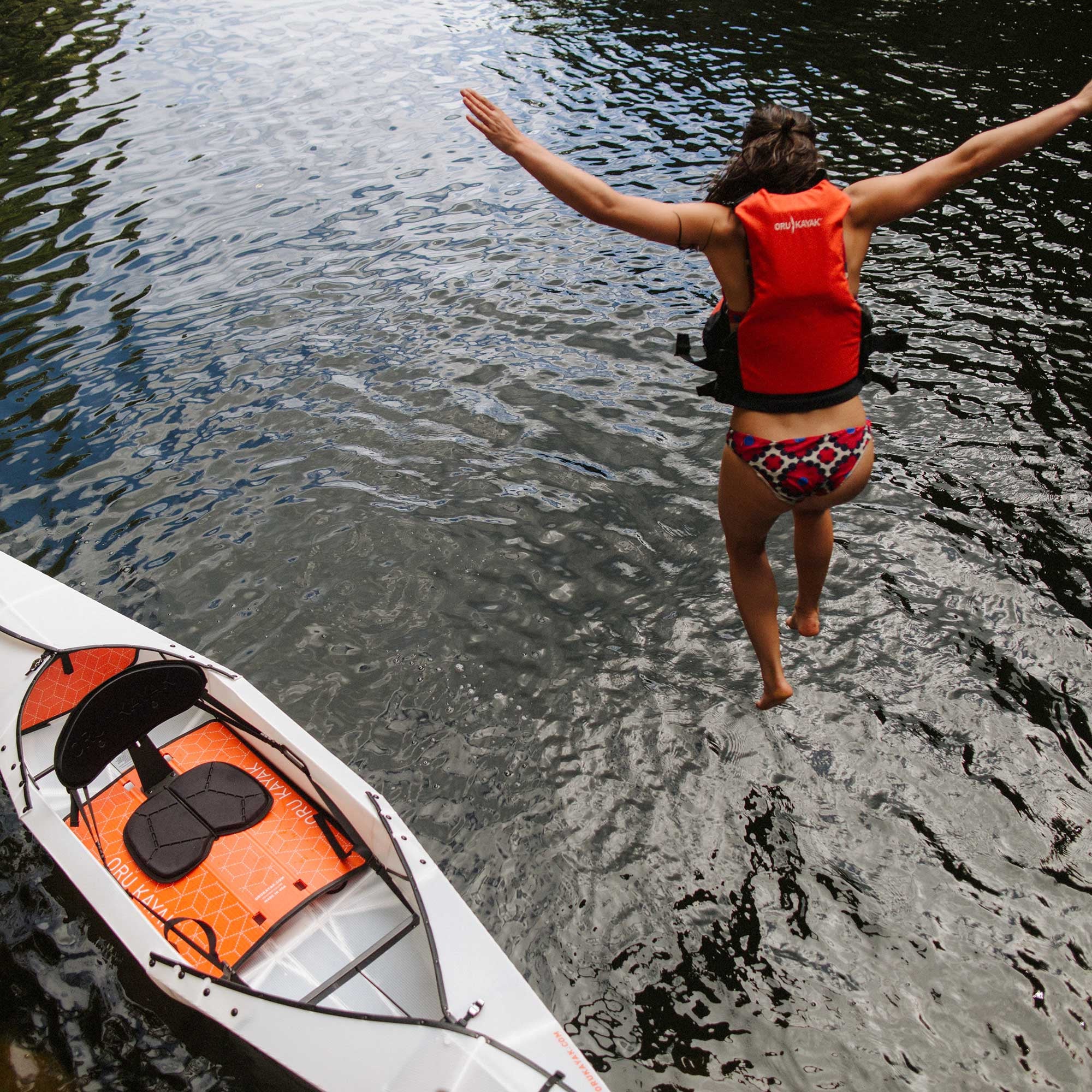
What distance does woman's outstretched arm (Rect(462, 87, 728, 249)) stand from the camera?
3643 mm

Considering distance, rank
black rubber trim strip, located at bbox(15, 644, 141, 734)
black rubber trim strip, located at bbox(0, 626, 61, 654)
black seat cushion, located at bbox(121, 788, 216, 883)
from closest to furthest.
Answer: black seat cushion, located at bbox(121, 788, 216, 883) < black rubber trim strip, located at bbox(15, 644, 141, 734) < black rubber trim strip, located at bbox(0, 626, 61, 654)

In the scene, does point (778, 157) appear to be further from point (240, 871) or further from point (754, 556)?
point (240, 871)

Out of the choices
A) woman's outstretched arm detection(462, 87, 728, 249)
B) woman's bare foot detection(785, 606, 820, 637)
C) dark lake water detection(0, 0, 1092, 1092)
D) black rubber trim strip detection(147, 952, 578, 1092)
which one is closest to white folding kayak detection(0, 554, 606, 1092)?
black rubber trim strip detection(147, 952, 578, 1092)

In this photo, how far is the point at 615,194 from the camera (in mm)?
3732

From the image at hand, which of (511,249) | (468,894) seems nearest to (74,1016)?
(468,894)

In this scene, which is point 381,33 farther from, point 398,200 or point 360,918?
point 360,918

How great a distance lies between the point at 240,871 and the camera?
5.23 meters

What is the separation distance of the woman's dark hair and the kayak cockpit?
3800mm

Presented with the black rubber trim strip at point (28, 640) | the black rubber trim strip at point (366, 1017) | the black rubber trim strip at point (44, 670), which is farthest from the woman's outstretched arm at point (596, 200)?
the black rubber trim strip at point (28, 640)

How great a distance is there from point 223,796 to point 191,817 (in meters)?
0.22

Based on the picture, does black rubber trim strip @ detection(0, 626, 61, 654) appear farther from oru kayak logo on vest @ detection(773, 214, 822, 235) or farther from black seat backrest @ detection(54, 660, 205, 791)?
oru kayak logo on vest @ detection(773, 214, 822, 235)

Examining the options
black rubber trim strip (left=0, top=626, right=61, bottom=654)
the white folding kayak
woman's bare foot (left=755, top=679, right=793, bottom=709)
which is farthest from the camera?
black rubber trim strip (left=0, top=626, right=61, bottom=654)

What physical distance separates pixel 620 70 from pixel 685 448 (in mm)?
11952

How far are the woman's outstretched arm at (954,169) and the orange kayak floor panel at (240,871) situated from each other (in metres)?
4.34
